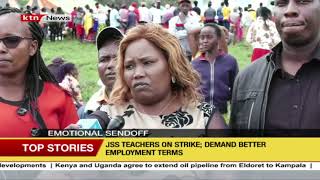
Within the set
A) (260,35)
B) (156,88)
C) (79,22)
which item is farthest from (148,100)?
(260,35)

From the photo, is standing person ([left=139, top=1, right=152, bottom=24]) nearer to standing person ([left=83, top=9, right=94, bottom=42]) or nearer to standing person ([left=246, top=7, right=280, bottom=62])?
standing person ([left=83, top=9, right=94, bottom=42])

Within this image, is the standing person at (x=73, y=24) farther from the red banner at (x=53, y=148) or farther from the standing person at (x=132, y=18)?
the red banner at (x=53, y=148)

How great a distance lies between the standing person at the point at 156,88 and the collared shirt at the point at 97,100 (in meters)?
0.17

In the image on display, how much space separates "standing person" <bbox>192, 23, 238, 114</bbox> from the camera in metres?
2.88

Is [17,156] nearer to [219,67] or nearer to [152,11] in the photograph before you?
[152,11]

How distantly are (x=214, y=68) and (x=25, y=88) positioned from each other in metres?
1.51

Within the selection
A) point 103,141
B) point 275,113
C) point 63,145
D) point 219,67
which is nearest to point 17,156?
point 63,145

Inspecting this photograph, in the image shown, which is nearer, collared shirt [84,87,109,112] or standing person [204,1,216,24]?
collared shirt [84,87,109,112]

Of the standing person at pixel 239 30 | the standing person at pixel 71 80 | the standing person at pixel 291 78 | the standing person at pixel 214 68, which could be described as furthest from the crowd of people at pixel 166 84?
the standing person at pixel 214 68

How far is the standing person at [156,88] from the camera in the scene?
6.58 feet

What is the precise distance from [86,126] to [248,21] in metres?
0.97

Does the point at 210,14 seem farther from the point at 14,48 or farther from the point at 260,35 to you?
the point at 14,48

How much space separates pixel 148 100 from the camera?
2033mm

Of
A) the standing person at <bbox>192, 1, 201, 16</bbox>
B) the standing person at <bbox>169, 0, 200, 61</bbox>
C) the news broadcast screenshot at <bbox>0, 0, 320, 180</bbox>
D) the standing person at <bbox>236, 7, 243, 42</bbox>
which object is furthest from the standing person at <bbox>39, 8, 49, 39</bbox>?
the standing person at <bbox>236, 7, 243, 42</bbox>
